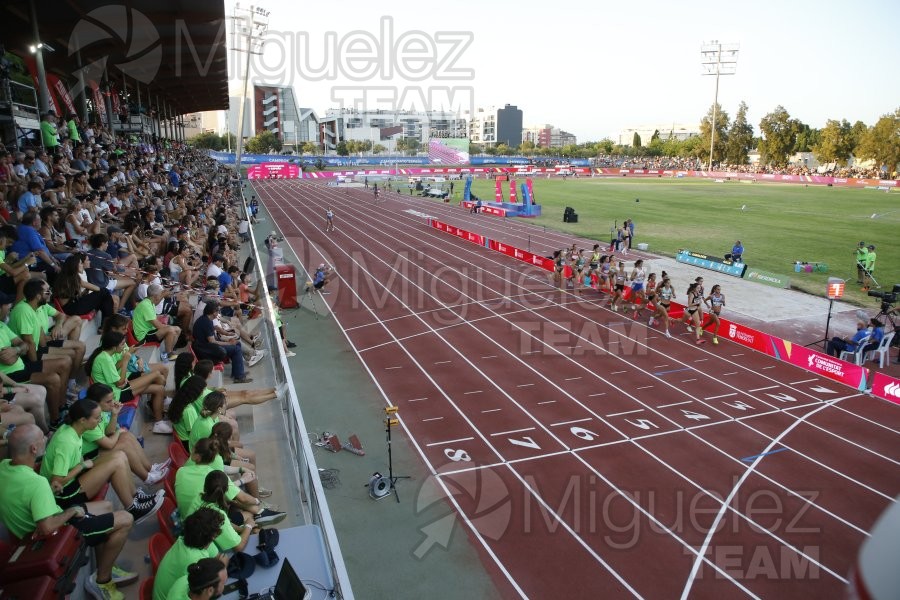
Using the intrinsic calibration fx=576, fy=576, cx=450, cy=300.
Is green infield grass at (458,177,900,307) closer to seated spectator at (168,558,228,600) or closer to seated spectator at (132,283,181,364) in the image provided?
seated spectator at (132,283,181,364)

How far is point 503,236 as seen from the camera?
31.9 meters

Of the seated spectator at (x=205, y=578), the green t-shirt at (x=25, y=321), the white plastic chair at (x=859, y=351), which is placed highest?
the green t-shirt at (x=25, y=321)

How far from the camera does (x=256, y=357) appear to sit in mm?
10117

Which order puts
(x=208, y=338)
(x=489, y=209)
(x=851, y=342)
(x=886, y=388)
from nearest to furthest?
1. (x=208, y=338)
2. (x=886, y=388)
3. (x=851, y=342)
4. (x=489, y=209)

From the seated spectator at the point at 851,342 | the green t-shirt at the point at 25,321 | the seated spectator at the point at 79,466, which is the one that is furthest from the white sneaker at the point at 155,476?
the seated spectator at the point at 851,342

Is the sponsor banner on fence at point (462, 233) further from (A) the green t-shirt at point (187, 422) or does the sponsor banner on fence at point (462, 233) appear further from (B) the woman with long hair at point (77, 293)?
(A) the green t-shirt at point (187, 422)

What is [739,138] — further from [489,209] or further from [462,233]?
[462,233]

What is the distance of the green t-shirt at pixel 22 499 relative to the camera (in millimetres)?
4059

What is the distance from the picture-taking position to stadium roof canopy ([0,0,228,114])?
→ 657 inches

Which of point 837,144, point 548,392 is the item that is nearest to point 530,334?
point 548,392

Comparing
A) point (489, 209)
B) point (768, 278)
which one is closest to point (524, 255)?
point (768, 278)

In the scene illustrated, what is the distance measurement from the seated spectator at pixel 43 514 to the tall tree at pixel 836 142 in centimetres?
10614

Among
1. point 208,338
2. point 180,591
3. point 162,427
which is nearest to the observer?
point 180,591

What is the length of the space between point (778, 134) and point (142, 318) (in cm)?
10496
